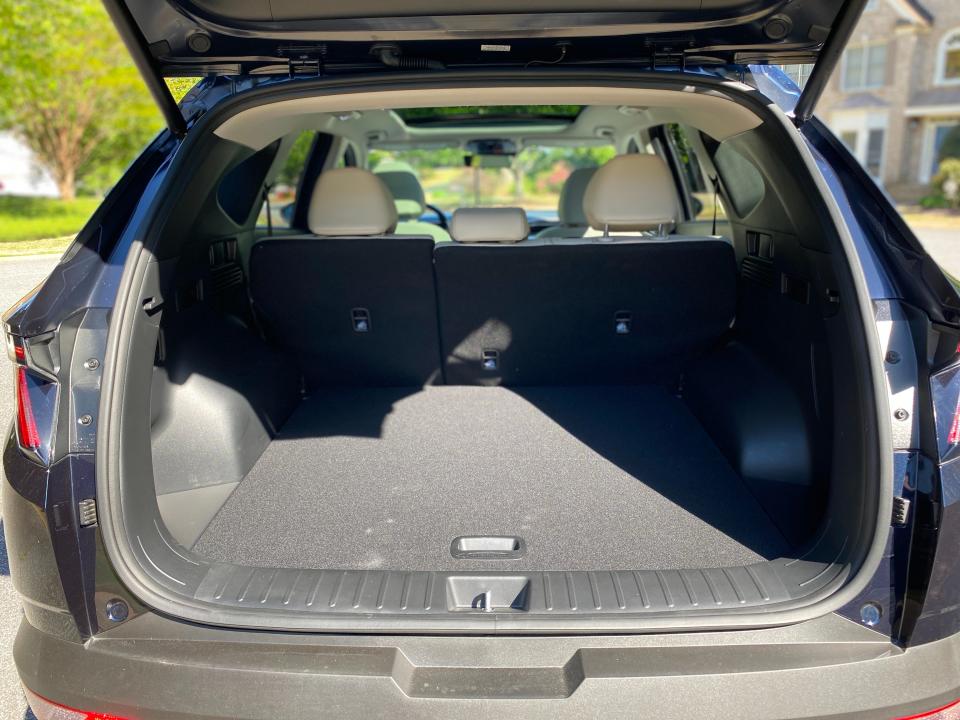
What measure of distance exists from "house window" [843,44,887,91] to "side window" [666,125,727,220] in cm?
2087

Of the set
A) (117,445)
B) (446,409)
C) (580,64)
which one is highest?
(580,64)

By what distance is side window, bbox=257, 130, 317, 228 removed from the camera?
3410mm

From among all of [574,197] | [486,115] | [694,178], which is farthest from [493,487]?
[486,115]

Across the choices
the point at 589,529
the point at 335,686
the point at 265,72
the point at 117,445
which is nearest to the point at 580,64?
the point at 265,72

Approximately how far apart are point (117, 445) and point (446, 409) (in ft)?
5.15

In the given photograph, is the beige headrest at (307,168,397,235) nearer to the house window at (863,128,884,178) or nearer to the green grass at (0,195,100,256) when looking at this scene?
the green grass at (0,195,100,256)

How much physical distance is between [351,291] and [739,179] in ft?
5.01

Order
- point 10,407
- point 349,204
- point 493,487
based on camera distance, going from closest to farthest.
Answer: point 10,407 < point 493,487 < point 349,204

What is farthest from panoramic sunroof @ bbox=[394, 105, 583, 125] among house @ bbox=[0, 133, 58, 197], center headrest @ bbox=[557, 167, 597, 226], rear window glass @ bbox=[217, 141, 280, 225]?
house @ bbox=[0, 133, 58, 197]

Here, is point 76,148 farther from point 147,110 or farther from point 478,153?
point 478,153

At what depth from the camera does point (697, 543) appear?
1.87 m

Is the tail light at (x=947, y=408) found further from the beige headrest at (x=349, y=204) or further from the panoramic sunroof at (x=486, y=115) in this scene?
the panoramic sunroof at (x=486, y=115)

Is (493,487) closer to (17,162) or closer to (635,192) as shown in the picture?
(635,192)

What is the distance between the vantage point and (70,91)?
997 cm
